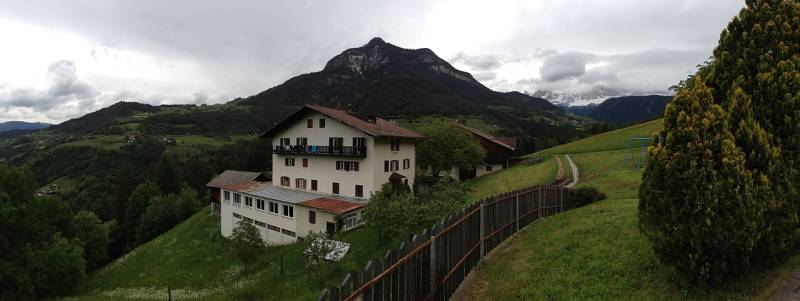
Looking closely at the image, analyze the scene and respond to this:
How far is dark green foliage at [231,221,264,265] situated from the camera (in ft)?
107

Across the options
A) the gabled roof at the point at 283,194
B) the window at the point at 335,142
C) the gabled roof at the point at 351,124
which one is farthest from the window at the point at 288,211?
the gabled roof at the point at 351,124

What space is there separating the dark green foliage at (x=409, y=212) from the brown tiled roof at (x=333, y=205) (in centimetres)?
755

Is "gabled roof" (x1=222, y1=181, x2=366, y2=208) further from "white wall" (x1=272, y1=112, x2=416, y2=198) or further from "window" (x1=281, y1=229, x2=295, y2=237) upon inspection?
"window" (x1=281, y1=229, x2=295, y2=237)

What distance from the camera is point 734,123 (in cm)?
769

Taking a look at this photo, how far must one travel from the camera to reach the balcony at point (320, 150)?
3828cm

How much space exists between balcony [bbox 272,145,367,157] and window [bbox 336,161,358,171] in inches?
42.1

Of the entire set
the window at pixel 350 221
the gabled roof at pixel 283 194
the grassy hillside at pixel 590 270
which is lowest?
the window at pixel 350 221

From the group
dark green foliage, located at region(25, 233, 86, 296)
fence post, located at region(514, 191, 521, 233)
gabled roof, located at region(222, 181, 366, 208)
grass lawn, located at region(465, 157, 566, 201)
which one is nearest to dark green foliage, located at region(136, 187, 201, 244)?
dark green foliage, located at region(25, 233, 86, 296)

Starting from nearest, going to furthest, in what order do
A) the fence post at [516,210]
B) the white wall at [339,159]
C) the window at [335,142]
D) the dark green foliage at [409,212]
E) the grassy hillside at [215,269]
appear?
1. the fence post at [516,210]
2. the dark green foliage at [409,212]
3. the grassy hillside at [215,269]
4. the white wall at [339,159]
5. the window at [335,142]

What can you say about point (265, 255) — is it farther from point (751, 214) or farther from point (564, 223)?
point (751, 214)

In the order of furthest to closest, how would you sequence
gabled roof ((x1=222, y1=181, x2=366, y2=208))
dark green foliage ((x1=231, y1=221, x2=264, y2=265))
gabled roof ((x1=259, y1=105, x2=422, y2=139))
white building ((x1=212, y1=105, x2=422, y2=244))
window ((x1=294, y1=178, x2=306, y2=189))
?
window ((x1=294, y1=178, x2=306, y2=189))
gabled roof ((x1=259, y1=105, x2=422, y2=139))
gabled roof ((x1=222, y1=181, x2=366, y2=208))
white building ((x1=212, y1=105, x2=422, y2=244))
dark green foliage ((x1=231, y1=221, x2=264, y2=265))

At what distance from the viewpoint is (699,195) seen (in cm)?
721

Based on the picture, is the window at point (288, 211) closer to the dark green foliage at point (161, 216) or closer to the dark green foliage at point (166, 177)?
the dark green foliage at point (161, 216)

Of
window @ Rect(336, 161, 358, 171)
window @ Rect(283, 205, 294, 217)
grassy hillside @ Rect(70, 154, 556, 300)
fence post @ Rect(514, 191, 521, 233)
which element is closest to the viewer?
fence post @ Rect(514, 191, 521, 233)
